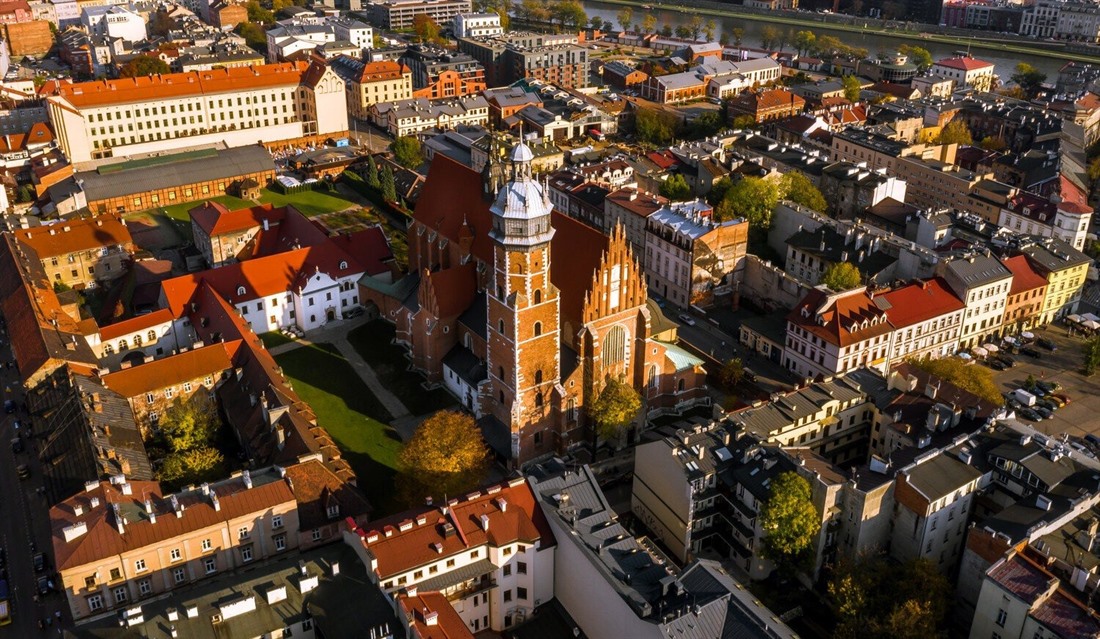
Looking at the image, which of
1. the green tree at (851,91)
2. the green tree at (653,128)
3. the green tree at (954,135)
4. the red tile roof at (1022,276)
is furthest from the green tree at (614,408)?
the green tree at (851,91)

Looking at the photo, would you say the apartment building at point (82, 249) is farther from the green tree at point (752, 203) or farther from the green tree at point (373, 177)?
the green tree at point (752, 203)

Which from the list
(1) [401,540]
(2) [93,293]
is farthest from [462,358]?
(2) [93,293]

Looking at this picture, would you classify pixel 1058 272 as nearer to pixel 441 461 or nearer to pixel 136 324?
pixel 441 461

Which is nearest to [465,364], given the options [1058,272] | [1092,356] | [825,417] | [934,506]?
[825,417]

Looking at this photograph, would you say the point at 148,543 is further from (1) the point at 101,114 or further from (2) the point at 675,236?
(1) the point at 101,114

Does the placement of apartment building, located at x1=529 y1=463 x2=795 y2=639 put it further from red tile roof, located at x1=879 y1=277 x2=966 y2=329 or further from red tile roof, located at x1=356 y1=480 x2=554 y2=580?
red tile roof, located at x1=879 y1=277 x2=966 y2=329
